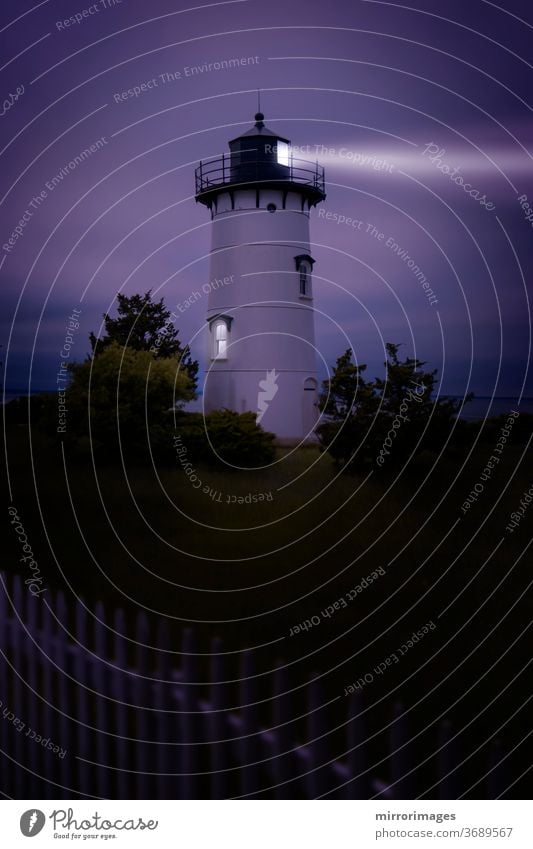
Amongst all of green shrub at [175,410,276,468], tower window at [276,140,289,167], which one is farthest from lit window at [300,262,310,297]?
green shrub at [175,410,276,468]

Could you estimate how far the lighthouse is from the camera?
19.9 m

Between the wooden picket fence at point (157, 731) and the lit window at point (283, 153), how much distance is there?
628 inches

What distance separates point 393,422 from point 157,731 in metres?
10.8

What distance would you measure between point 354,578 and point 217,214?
13232 mm

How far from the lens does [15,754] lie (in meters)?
6.43

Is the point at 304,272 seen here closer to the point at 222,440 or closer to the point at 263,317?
the point at 263,317

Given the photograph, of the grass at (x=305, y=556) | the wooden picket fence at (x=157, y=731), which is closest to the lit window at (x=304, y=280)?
the grass at (x=305, y=556)

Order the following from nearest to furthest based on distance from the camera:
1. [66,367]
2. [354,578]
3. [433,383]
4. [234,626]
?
[234,626] < [354,578] < [433,383] < [66,367]

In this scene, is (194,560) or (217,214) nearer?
(194,560)

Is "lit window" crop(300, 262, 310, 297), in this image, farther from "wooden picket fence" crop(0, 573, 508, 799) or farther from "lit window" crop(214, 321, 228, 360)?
"wooden picket fence" crop(0, 573, 508, 799)

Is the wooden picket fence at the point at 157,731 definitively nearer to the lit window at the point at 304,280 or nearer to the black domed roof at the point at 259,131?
the lit window at the point at 304,280

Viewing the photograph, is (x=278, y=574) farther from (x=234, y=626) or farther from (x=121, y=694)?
(x=121, y=694)

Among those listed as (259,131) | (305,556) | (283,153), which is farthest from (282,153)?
(305,556)

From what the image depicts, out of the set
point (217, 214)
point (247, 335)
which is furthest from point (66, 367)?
point (217, 214)
